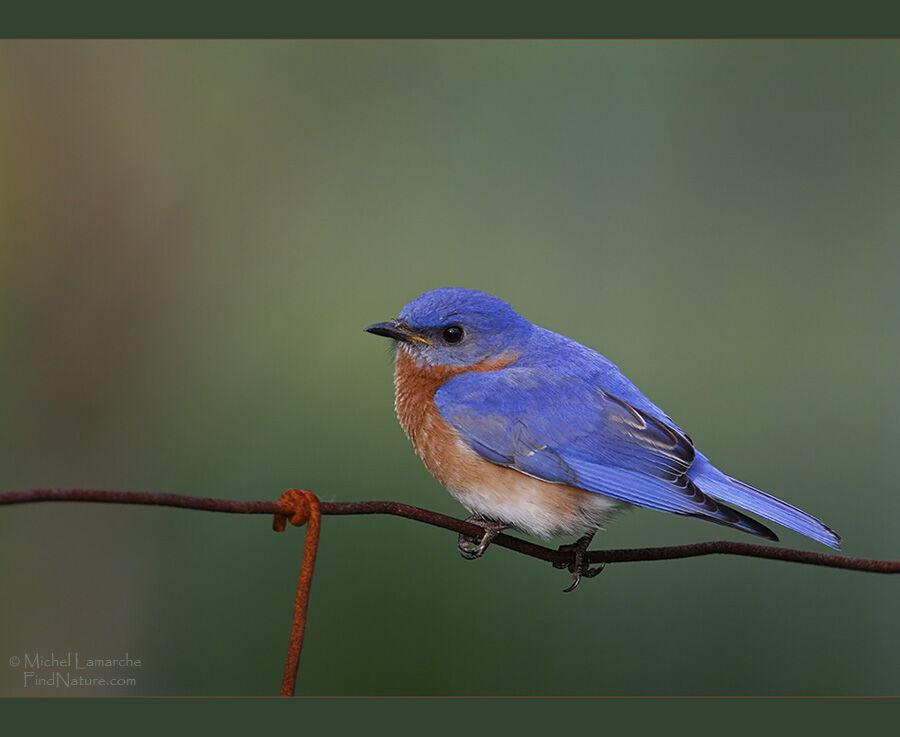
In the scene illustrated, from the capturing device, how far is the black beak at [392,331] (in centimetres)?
386

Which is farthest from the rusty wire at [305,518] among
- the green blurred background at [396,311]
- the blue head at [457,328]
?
the green blurred background at [396,311]

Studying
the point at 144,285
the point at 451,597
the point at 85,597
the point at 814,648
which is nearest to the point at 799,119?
Answer: the point at 814,648

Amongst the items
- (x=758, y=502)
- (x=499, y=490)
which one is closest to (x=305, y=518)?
(x=499, y=490)

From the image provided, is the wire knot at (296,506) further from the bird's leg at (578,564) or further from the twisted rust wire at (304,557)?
the bird's leg at (578,564)

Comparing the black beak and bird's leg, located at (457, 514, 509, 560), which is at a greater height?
the black beak

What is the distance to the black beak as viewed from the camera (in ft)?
12.6

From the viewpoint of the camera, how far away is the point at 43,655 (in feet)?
16.2

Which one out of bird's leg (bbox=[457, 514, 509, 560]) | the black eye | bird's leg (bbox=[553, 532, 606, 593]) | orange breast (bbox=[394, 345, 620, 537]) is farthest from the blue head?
bird's leg (bbox=[553, 532, 606, 593])

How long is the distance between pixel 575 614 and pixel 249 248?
2.57 m

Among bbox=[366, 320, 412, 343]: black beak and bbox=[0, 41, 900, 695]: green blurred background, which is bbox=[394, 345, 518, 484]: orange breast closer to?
bbox=[366, 320, 412, 343]: black beak

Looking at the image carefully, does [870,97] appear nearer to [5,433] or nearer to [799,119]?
[799,119]

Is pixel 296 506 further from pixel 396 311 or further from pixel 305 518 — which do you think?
pixel 396 311

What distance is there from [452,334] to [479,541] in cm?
76

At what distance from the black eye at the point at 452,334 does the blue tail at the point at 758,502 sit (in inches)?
36.4
